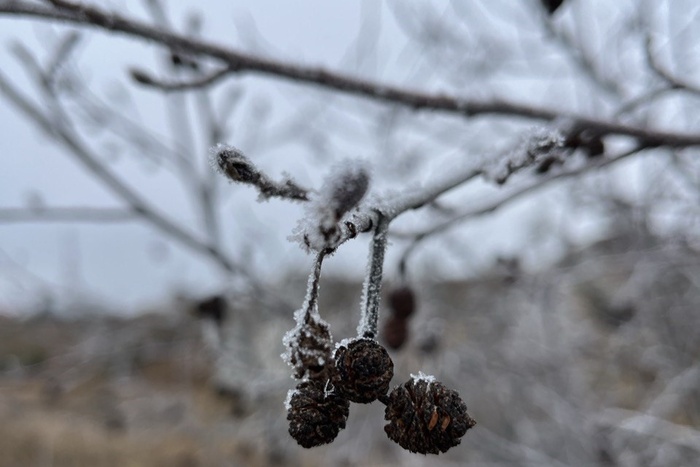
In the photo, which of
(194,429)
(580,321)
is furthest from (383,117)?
(580,321)

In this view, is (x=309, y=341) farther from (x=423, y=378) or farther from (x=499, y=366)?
(x=499, y=366)

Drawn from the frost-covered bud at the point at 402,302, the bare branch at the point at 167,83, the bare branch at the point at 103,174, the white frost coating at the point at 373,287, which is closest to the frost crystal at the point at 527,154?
the white frost coating at the point at 373,287

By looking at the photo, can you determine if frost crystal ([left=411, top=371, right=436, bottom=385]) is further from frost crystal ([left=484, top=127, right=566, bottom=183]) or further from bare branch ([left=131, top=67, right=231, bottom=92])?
bare branch ([left=131, top=67, right=231, bottom=92])

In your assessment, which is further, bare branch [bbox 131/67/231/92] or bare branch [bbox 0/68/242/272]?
bare branch [bbox 0/68/242/272]

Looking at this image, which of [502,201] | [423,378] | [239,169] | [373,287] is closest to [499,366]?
[502,201]

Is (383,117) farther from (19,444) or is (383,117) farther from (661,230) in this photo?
(19,444)

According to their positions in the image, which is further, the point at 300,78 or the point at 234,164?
the point at 300,78

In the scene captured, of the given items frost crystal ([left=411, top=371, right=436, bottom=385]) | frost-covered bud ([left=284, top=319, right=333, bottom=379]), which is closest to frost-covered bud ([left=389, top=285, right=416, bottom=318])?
frost crystal ([left=411, top=371, right=436, bottom=385])
